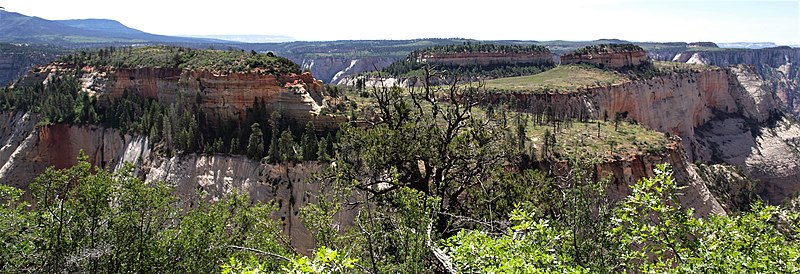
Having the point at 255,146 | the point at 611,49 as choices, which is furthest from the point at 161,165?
the point at 611,49

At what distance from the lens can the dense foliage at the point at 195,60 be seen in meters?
44.8

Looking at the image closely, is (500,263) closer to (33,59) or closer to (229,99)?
(229,99)

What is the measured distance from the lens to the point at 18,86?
6631 cm

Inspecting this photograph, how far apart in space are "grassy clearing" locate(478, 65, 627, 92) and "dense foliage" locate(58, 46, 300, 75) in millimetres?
40132

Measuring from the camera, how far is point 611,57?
4134 inches

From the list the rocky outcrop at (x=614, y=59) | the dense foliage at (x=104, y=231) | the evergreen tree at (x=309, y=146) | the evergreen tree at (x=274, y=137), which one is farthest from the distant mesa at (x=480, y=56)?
the dense foliage at (x=104, y=231)

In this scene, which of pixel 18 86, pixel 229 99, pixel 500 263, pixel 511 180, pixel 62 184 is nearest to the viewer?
pixel 500 263

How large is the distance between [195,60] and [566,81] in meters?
60.4

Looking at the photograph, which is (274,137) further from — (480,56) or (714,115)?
(714,115)

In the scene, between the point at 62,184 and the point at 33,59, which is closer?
the point at 62,184

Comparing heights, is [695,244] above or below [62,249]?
above

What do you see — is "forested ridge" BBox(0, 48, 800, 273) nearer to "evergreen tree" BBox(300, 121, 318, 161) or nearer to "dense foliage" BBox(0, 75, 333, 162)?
"evergreen tree" BBox(300, 121, 318, 161)

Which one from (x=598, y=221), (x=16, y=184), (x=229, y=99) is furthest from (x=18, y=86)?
(x=598, y=221)

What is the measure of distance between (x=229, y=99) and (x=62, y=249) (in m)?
31.0
